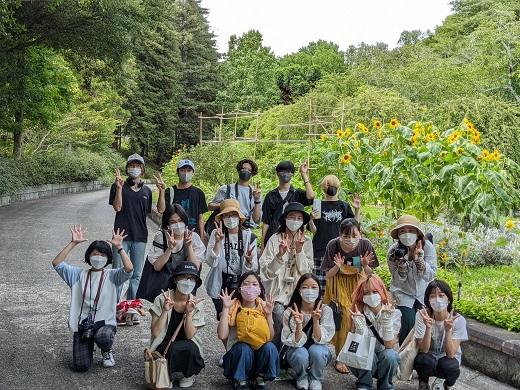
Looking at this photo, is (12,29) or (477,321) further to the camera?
(12,29)

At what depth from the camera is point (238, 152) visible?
17.1 m

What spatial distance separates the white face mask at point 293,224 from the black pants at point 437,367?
4.89 feet

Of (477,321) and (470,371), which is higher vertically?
(477,321)

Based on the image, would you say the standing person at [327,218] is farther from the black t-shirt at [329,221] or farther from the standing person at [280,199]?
the standing person at [280,199]

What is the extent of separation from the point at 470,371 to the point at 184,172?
3.34 m

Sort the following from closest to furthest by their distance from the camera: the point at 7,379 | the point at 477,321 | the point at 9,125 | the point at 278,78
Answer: the point at 7,379, the point at 477,321, the point at 9,125, the point at 278,78

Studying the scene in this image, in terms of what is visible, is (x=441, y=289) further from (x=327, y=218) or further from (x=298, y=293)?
(x=327, y=218)

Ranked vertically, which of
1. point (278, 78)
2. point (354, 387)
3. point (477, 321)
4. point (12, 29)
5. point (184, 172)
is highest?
point (278, 78)

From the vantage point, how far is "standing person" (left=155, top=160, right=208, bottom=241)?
643 centimetres

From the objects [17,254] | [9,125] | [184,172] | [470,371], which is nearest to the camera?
[470,371]

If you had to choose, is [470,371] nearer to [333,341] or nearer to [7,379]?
[333,341]

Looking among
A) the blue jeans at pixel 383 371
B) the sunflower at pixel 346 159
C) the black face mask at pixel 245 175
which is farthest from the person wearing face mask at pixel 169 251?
the sunflower at pixel 346 159

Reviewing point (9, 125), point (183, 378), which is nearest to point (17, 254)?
point (183, 378)

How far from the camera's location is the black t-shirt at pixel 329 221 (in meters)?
6.13
